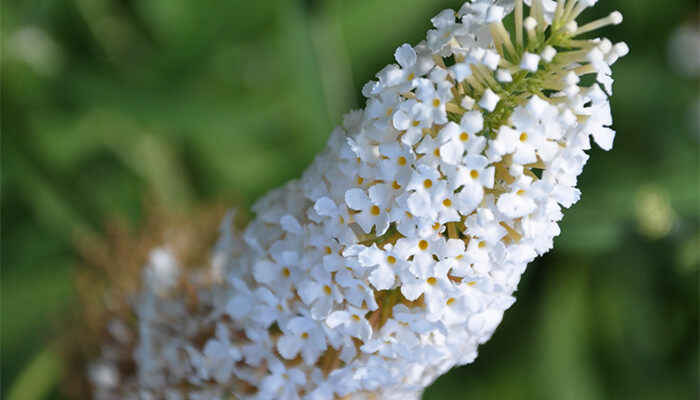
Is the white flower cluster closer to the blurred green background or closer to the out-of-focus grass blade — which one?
the blurred green background

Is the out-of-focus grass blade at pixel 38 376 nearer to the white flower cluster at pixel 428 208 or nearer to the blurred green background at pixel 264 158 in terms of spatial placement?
the blurred green background at pixel 264 158

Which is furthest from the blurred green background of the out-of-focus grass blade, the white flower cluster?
the white flower cluster

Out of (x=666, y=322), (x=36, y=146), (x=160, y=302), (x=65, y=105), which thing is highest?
(x=65, y=105)

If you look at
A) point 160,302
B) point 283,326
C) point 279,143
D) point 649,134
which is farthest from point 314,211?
point 649,134

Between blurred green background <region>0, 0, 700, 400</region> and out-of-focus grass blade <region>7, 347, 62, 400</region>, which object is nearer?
out-of-focus grass blade <region>7, 347, 62, 400</region>

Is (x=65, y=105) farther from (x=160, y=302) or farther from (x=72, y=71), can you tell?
(x=160, y=302)

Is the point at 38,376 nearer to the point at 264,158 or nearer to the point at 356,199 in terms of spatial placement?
the point at 264,158
